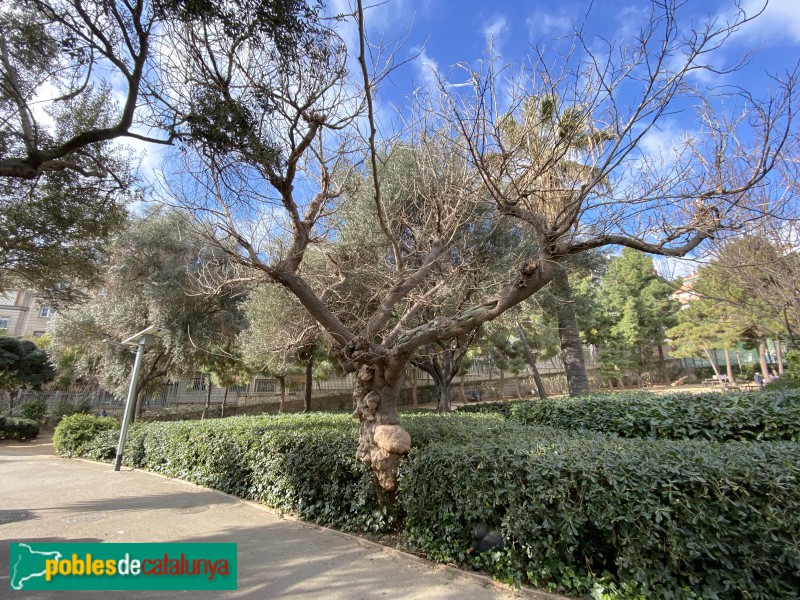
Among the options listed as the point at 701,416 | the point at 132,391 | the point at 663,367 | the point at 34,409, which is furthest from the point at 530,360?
the point at 34,409

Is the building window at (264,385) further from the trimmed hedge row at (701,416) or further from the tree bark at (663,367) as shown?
the tree bark at (663,367)

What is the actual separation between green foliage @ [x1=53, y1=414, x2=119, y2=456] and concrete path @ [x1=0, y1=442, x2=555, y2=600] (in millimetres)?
3248

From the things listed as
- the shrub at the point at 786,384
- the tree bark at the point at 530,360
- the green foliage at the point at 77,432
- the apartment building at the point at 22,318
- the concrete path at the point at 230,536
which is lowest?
the concrete path at the point at 230,536

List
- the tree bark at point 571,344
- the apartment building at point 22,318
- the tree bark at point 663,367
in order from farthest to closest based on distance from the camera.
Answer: the apartment building at point 22,318 < the tree bark at point 663,367 < the tree bark at point 571,344

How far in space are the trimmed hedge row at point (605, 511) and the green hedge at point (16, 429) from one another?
19840 mm

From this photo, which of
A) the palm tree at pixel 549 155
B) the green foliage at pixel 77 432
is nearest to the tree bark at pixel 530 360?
the palm tree at pixel 549 155

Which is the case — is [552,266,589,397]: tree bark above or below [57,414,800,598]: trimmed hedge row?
above

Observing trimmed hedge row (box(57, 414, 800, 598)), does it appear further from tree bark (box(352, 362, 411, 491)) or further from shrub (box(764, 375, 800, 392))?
shrub (box(764, 375, 800, 392))

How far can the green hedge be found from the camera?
17114 millimetres

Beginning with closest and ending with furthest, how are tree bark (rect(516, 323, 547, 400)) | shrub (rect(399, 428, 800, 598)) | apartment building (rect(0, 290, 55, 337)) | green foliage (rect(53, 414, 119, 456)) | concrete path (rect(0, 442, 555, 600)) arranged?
shrub (rect(399, 428, 800, 598))
concrete path (rect(0, 442, 555, 600))
green foliage (rect(53, 414, 119, 456))
tree bark (rect(516, 323, 547, 400))
apartment building (rect(0, 290, 55, 337))

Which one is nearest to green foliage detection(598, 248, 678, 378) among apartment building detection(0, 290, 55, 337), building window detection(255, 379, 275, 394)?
building window detection(255, 379, 275, 394)

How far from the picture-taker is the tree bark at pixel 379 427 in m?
4.54

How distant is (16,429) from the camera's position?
17297 millimetres

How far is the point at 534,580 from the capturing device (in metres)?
3.30
